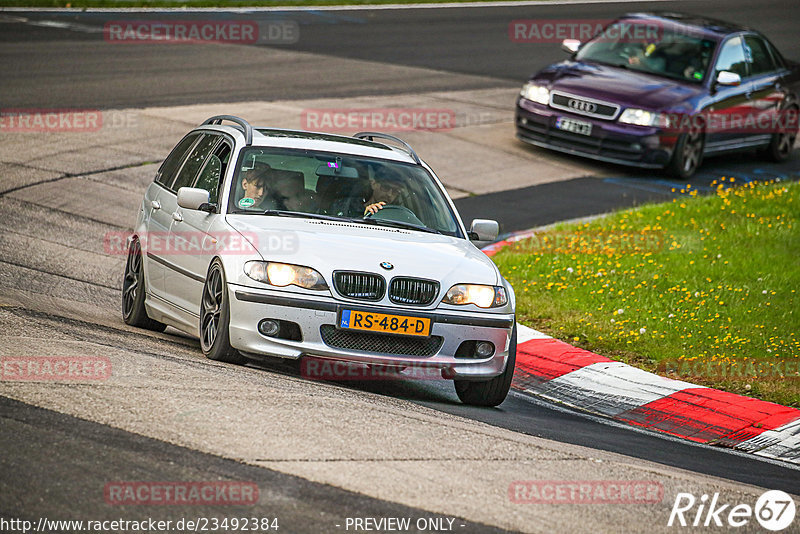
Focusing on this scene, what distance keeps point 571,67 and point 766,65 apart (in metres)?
3.41

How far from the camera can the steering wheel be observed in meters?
8.64

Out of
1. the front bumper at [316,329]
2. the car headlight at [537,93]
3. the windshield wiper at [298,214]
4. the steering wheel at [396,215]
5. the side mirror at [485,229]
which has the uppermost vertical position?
the windshield wiper at [298,214]

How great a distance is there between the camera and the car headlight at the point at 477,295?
7816 millimetres

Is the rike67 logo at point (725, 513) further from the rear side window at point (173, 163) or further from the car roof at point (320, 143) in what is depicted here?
the rear side window at point (173, 163)

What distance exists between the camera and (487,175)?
55.8 feet

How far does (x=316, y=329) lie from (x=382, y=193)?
160cm

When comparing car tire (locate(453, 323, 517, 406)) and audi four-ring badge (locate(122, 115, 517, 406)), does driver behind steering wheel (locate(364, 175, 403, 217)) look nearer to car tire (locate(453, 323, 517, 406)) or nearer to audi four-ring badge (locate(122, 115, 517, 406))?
audi four-ring badge (locate(122, 115, 517, 406))

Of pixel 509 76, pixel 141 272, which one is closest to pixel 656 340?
pixel 141 272

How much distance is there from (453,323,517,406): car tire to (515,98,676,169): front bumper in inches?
381

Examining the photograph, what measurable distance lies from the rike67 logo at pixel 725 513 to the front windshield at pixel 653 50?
12999 millimetres

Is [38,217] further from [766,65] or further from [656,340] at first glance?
[766,65]

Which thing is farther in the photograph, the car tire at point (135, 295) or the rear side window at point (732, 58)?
the rear side window at point (732, 58)

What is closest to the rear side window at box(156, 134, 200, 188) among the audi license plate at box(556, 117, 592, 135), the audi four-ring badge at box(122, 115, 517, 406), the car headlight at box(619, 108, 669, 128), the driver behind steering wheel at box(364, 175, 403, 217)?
the audi four-ring badge at box(122, 115, 517, 406)

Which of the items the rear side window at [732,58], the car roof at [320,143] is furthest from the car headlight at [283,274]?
the rear side window at [732,58]
